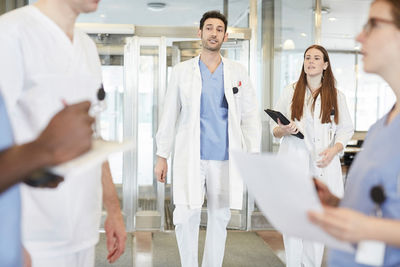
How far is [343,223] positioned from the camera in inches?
38.4

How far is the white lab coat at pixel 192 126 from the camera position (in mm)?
3320

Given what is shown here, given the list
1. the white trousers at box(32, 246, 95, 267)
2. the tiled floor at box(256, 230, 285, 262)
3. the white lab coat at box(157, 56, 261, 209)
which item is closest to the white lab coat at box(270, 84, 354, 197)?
the white lab coat at box(157, 56, 261, 209)

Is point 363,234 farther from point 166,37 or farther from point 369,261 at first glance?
point 166,37

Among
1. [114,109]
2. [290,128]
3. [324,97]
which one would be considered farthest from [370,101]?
[290,128]

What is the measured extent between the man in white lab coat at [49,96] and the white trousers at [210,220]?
1882mm

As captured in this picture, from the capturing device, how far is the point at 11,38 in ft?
4.23

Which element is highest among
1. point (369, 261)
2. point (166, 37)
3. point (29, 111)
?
point (166, 37)

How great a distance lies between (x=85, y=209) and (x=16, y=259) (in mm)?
448

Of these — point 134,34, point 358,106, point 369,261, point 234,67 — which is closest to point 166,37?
point 134,34

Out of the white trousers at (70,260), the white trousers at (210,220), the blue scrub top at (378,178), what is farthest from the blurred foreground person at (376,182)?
the white trousers at (210,220)

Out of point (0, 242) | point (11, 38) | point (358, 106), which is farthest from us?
point (358, 106)

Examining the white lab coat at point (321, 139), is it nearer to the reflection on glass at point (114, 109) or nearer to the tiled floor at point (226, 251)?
the tiled floor at point (226, 251)

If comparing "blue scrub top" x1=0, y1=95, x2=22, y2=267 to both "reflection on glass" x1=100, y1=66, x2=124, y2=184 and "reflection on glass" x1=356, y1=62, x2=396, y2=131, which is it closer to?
"reflection on glass" x1=100, y1=66, x2=124, y2=184

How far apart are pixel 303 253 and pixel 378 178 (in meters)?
2.35
